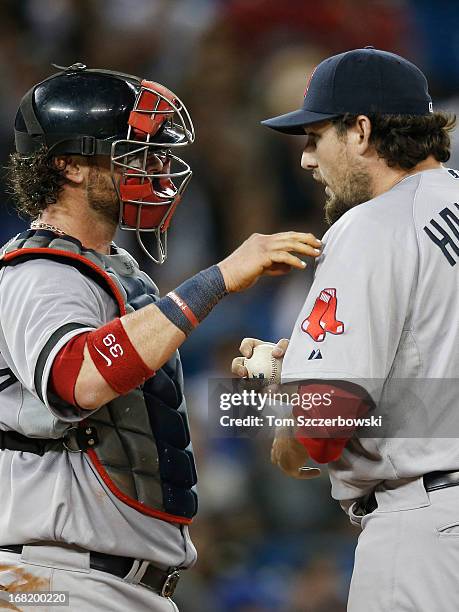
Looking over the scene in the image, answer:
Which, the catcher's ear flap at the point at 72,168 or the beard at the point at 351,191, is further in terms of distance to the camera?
the catcher's ear flap at the point at 72,168

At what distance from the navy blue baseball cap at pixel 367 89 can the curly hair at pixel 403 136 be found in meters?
0.02

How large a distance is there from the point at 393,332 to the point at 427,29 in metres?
4.21

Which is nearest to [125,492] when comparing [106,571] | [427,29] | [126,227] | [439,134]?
[106,571]

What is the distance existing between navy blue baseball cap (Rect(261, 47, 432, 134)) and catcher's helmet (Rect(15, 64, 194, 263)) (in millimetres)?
460

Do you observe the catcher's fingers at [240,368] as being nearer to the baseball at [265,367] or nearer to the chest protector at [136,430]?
the baseball at [265,367]

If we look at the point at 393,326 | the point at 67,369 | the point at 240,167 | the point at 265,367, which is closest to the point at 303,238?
the point at 393,326

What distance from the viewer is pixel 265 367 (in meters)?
2.70

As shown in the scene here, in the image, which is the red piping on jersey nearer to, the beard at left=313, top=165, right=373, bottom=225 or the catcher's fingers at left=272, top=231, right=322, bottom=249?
the catcher's fingers at left=272, top=231, right=322, bottom=249

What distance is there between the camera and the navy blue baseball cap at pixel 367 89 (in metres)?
2.68

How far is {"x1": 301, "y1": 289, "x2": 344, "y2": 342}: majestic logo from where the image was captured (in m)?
2.38

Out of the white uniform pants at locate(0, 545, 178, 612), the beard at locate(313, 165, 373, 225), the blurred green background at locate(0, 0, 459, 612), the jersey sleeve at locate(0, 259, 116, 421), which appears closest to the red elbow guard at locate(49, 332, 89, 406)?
the jersey sleeve at locate(0, 259, 116, 421)

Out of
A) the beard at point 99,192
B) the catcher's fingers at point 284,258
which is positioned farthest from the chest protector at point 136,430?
the catcher's fingers at point 284,258

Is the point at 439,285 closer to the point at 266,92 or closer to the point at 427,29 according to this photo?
the point at 266,92

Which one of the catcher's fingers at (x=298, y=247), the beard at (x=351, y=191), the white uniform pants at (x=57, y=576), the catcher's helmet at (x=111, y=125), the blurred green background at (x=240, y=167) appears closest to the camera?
the catcher's fingers at (x=298, y=247)
